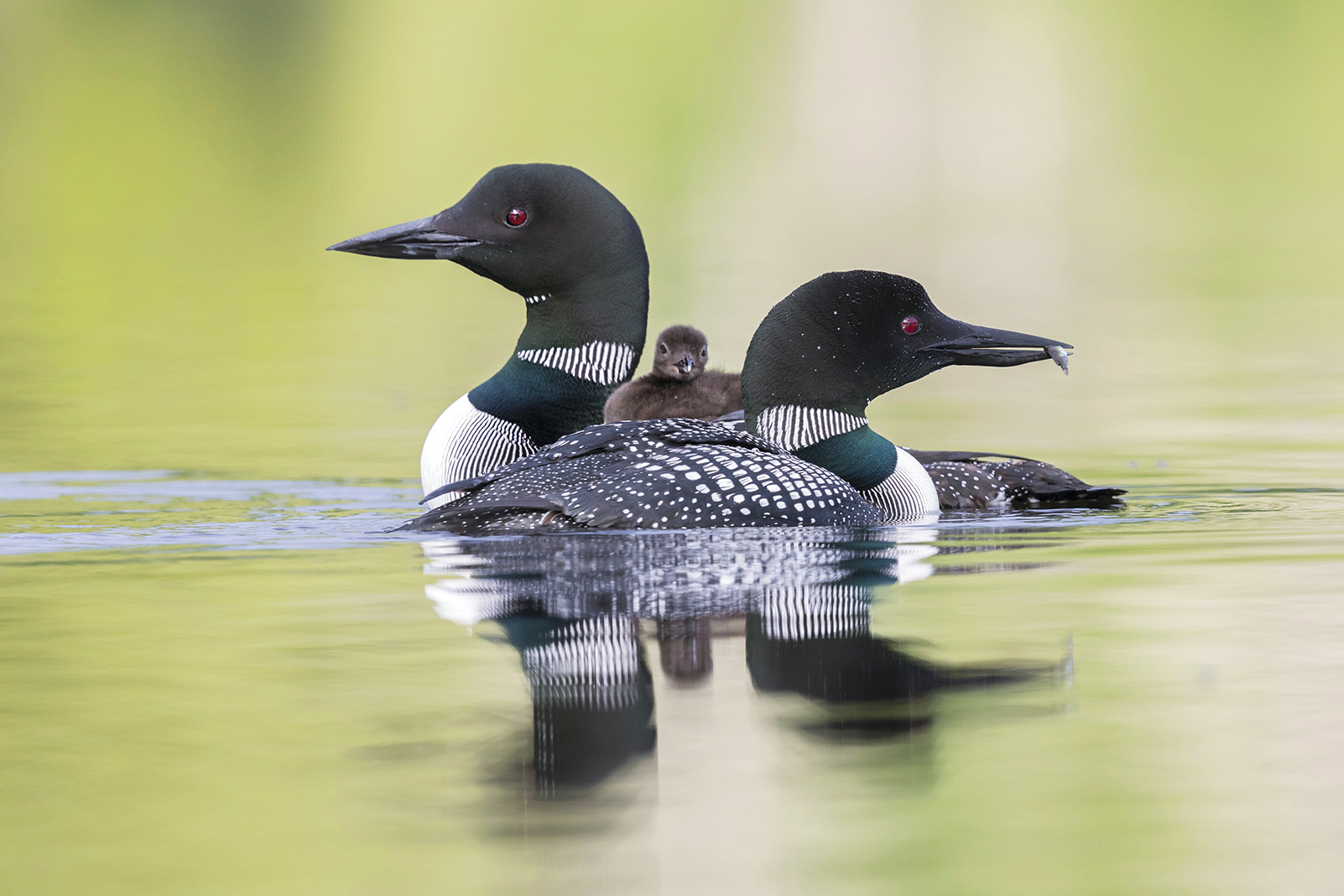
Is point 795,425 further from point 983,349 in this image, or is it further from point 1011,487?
point 1011,487

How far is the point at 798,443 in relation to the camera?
→ 18.0ft

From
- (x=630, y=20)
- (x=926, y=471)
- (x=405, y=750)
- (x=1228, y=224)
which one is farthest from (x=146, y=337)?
(x=630, y=20)

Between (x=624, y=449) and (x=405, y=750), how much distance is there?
2163 mm

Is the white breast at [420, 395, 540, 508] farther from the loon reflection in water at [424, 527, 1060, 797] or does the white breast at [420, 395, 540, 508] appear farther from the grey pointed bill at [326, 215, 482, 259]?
the loon reflection in water at [424, 527, 1060, 797]

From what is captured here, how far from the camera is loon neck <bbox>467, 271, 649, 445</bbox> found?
574 cm

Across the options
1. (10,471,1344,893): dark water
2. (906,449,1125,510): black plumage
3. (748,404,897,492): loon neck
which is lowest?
(10,471,1344,893): dark water

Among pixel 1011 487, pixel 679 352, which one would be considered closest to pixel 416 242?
pixel 679 352

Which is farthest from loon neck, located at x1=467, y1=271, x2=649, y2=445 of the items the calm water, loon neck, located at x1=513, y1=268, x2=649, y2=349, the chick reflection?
the chick reflection

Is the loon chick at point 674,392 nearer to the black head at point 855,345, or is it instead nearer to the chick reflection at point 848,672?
the black head at point 855,345

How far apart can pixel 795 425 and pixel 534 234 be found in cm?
100

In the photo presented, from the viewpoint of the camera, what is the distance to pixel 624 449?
4.90m

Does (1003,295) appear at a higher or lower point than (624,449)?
higher

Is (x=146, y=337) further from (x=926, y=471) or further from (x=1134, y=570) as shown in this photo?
(x=1134, y=570)

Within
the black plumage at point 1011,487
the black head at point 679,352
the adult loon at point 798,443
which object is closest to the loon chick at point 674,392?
the black head at point 679,352
